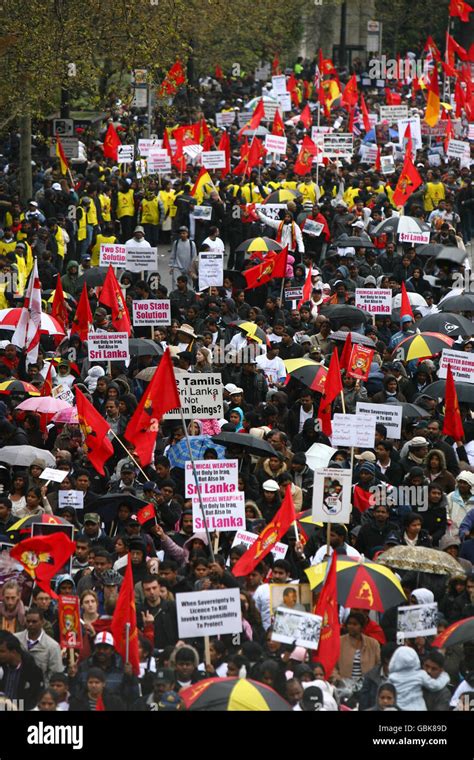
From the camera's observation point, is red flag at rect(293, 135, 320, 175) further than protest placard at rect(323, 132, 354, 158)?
No

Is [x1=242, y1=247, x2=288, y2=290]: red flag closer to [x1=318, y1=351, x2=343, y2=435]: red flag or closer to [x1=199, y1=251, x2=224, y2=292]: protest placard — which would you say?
[x1=199, y1=251, x2=224, y2=292]: protest placard

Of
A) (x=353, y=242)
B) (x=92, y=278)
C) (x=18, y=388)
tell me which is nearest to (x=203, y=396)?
(x=18, y=388)

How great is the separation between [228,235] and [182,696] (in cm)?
1840

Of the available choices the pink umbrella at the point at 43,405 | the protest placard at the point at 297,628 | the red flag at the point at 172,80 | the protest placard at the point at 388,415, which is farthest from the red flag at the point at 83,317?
the red flag at the point at 172,80

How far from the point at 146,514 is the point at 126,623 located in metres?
2.47

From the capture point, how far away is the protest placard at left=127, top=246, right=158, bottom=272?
882 inches

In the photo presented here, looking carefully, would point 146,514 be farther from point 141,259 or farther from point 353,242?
point 353,242

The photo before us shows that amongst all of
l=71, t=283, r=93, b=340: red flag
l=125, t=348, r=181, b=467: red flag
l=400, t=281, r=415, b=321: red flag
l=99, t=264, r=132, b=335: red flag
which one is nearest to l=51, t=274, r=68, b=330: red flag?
l=71, t=283, r=93, b=340: red flag

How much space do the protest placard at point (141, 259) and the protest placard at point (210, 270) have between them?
590 millimetres

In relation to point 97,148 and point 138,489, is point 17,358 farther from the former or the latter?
point 97,148

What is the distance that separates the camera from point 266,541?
41.5ft

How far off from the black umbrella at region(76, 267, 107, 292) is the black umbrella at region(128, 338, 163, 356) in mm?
3429

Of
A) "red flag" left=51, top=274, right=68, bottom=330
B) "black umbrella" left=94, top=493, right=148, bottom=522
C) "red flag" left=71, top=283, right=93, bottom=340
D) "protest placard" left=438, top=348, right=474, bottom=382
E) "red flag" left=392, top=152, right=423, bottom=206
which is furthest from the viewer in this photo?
"red flag" left=392, top=152, right=423, bottom=206

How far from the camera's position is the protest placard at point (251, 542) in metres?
13.0
